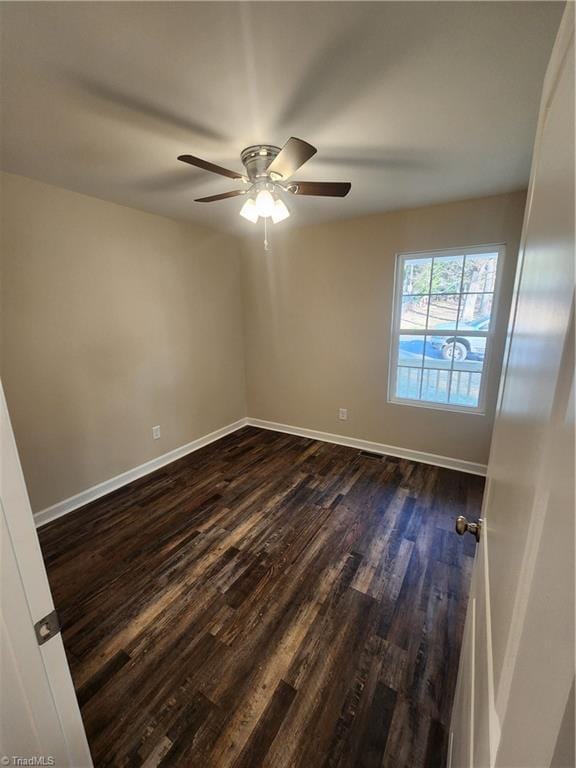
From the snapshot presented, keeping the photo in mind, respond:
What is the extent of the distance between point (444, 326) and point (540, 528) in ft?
9.15

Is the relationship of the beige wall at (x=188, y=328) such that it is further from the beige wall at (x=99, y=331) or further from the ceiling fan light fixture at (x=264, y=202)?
the ceiling fan light fixture at (x=264, y=202)

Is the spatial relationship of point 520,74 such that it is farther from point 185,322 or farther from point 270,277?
point 185,322

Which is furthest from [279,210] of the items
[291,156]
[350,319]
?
[350,319]

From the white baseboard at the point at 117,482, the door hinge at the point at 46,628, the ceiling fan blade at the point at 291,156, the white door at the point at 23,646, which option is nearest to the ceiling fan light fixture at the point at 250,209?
the ceiling fan blade at the point at 291,156

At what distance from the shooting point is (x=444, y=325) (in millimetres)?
2791

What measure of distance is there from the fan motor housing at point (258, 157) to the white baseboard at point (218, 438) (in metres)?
2.65

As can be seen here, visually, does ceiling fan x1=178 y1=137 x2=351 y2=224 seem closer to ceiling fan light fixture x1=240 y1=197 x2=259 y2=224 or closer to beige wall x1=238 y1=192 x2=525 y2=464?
ceiling fan light fixture x1=240 y1=197 x2=259 y2=224

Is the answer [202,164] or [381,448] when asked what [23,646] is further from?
[381,448]

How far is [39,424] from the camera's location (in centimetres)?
221

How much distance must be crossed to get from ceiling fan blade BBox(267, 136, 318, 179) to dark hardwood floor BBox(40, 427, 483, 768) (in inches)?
86.8

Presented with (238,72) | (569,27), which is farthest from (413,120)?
(569,27)

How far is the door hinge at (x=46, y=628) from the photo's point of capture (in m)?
0.63

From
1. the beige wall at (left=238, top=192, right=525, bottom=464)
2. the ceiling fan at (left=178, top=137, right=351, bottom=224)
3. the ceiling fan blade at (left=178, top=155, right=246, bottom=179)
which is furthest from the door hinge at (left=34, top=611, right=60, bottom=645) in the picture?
the beige wall at (left=238, top=192, right=525, bottom=464)

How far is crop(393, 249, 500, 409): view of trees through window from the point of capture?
2.62 metres
